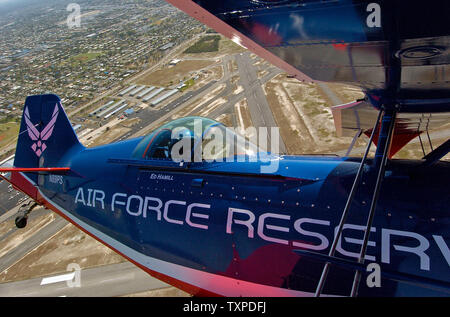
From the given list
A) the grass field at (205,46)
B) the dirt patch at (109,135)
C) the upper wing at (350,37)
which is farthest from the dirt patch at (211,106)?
the grass field at (205,46)

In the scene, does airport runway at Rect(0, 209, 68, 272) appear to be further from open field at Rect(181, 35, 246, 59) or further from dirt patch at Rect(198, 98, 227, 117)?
open field at Rect(181, 35, 246, 59)

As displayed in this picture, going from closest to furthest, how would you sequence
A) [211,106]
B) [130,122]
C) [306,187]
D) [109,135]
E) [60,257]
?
[306,187]
[60,257]
[109,135]
[211,106]
[130,122]

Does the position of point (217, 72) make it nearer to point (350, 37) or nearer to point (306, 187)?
point (306, 187)

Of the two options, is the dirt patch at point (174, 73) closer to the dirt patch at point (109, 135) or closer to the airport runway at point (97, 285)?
the dirt patch at point (109, 135)

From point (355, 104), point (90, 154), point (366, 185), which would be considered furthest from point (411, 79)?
point (90, 154)

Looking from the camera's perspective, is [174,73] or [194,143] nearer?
[194,143]

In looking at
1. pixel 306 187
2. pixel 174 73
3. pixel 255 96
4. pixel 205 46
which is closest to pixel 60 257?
pixel 306 187

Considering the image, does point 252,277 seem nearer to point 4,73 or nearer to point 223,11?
point 223,11
